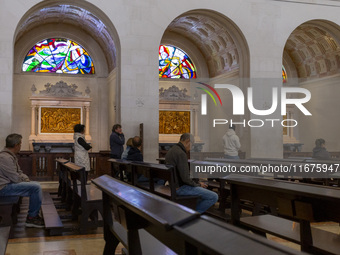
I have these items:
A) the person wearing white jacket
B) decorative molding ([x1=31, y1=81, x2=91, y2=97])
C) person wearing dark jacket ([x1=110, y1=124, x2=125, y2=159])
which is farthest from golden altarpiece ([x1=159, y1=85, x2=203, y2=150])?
person wearing dark jacket ([x1=110, y1=124, x2=125, y2=159])

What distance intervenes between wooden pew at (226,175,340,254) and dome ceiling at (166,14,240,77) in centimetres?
1104

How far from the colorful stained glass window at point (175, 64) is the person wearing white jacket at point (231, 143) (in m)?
8.69

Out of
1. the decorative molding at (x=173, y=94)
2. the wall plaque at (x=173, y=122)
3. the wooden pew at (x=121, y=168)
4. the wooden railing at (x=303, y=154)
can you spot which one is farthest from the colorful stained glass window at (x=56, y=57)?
the wooden pew at (x=121, y=168)

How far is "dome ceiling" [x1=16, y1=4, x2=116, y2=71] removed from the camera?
1505cm

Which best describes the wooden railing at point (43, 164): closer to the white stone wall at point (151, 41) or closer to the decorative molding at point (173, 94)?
the white stone wall at point (151, 41)

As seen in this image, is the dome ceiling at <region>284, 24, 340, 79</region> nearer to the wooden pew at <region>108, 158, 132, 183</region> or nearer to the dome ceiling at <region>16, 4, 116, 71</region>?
the dome ceiling at <region>16, 4, 116, 71</region>

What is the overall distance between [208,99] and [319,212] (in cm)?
1283

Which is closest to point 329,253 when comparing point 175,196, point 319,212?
point 319,212

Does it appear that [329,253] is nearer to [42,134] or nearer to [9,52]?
[9,52]

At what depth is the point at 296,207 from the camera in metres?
3.13

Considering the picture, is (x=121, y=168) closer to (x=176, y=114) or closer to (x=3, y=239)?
(x=3, y=239)

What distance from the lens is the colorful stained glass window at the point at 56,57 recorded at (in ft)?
56.4

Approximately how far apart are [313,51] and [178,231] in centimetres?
1741

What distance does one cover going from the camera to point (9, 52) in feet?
37.4
